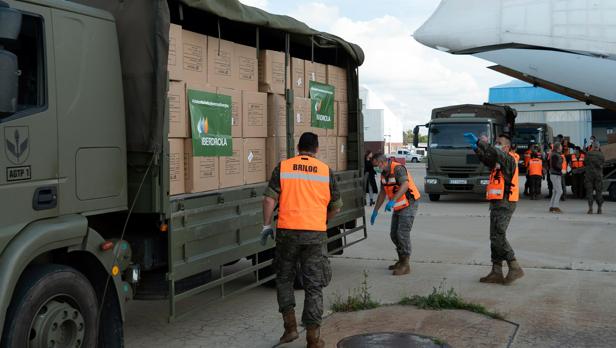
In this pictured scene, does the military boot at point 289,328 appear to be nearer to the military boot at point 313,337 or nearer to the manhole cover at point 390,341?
the military boot at point 313,337

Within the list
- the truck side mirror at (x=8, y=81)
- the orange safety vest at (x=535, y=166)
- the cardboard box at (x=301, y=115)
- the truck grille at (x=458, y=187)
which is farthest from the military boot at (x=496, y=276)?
the orange safety vest at (x=535, y=166)

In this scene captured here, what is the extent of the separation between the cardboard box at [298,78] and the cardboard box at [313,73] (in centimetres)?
7

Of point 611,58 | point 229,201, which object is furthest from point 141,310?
point 611,58

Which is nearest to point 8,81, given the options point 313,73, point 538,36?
point 313,73

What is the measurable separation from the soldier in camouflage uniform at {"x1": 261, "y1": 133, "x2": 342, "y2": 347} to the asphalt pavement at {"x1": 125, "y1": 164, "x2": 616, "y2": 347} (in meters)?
0.52

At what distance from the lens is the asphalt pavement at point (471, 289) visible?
6.26 m

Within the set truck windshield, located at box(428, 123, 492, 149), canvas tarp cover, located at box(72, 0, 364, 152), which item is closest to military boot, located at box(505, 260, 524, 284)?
canvas tarp cover, located at box(72, 0, 364, 152)

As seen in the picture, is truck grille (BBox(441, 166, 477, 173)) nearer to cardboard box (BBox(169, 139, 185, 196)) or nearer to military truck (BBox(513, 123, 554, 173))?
military truck (BBox(513, 123, 554, 173))

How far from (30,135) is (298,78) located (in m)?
4.20

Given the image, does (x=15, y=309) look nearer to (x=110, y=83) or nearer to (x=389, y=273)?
(x=110, y=83)

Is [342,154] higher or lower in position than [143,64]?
lower

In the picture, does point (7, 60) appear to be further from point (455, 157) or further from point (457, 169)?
point (457, 169)

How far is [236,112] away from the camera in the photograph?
671 cm

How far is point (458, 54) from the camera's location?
19.2 m
